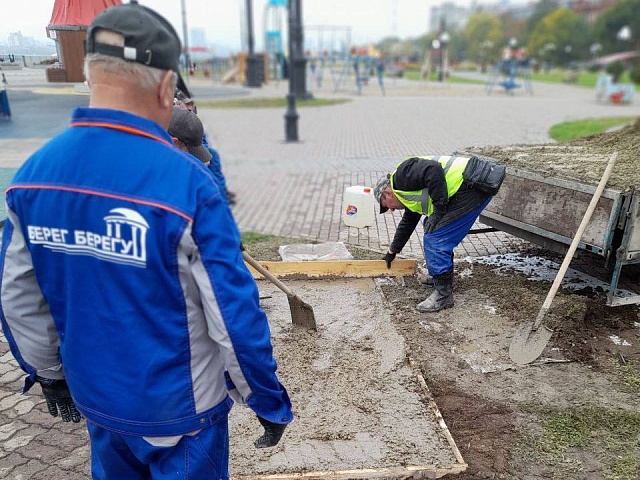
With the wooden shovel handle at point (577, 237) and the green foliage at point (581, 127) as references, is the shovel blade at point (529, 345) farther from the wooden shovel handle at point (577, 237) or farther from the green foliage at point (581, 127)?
the green foliage at point (581, 127)

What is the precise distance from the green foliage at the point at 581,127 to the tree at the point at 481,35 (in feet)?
215

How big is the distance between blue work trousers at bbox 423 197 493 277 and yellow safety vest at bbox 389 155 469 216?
22 cm

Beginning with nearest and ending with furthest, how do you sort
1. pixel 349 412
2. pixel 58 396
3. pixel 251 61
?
pixel 58 396 < pixel 349 412 < pixel 251 61

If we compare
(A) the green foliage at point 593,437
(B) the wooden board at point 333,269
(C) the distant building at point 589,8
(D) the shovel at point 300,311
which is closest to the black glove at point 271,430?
(A) the green foliage at point 593,437

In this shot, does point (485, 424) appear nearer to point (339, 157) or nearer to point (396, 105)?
point (339, 157)

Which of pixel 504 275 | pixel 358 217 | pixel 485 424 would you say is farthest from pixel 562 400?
pixel 358 217

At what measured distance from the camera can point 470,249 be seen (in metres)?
6.02

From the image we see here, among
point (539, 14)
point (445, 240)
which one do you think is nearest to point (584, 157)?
point (445, 240)

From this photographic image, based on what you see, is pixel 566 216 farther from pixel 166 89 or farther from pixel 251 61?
pixel 251 61

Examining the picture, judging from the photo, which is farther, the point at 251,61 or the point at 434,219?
the point at 251,61

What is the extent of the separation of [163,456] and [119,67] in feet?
3.82

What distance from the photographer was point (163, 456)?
5.61ft

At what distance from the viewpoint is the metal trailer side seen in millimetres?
3879

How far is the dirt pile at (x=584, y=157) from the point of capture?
168 inches
